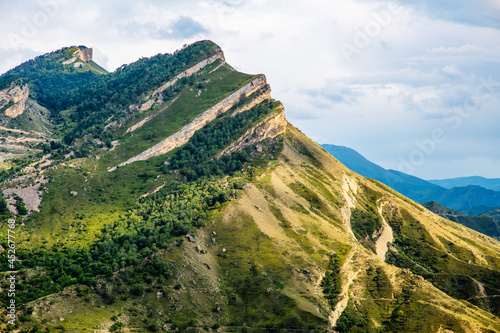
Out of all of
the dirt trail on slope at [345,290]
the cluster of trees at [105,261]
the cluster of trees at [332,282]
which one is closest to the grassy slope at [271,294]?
the dirt trail on slope at [345,290]

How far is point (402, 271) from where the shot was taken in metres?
181

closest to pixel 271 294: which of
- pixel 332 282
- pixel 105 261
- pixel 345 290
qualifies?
pixel 332 282

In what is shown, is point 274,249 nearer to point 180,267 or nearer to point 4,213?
point 180,267

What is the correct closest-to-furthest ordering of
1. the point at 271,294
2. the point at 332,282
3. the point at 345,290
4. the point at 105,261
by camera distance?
the point at 271,294
the point at 345,290
the point at 332,282
the point at 105,261

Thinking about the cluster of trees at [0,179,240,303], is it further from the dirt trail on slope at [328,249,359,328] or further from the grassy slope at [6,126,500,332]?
the dirt trail on slope at [328,249,359,328]

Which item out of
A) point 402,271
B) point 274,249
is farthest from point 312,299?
point 402,271

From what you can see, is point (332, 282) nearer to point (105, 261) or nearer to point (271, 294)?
point (271, 294)

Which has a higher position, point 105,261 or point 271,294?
point 105,261

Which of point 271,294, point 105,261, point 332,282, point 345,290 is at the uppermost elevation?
point 105,261

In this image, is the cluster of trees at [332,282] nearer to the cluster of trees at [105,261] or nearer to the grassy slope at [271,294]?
the grassy slope at [271,294]

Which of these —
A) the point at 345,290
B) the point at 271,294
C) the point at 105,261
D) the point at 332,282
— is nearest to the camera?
the point at 271,294

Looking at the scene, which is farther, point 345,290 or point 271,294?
point 345,290

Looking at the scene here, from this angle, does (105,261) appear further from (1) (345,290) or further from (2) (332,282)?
(1) (345,290)

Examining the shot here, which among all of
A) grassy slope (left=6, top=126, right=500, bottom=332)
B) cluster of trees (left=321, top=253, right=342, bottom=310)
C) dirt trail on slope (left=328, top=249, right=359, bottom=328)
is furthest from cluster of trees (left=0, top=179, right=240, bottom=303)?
dirt trail on slope (left=328, top=249, right=359, bottom=328)
